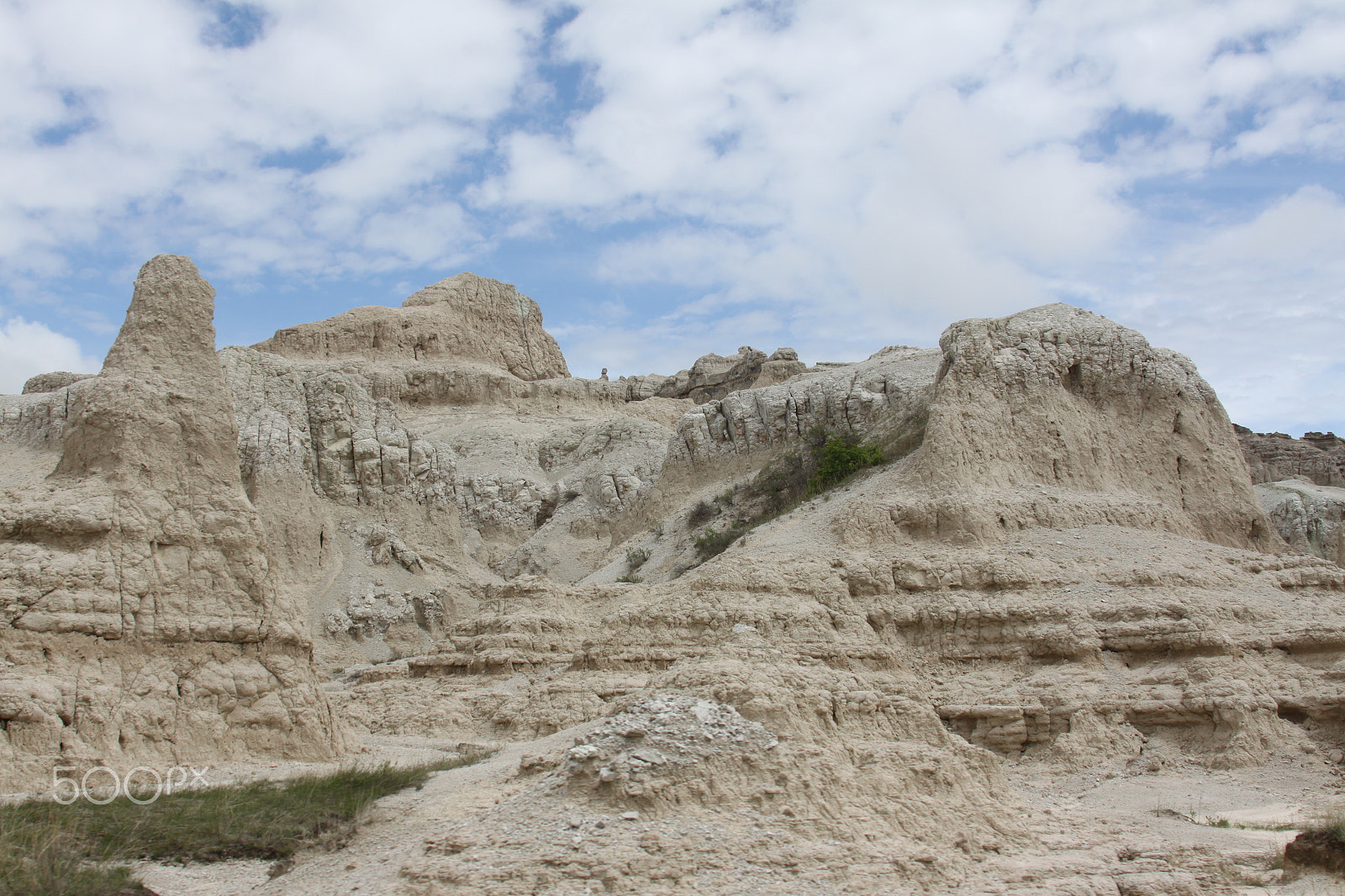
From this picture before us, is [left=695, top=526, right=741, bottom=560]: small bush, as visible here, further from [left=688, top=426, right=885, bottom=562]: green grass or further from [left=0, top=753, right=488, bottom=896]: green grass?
[left=0, top=753, right=488, bottom=896]: green grass

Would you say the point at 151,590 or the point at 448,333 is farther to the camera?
the point at 448,333

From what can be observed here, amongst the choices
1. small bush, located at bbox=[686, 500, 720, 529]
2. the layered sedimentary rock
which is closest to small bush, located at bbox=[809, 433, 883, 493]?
small bush, located at bbox=[686, 500, 720, 529]

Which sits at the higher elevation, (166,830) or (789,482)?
(789,482)

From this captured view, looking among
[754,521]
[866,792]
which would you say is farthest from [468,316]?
[866,792]

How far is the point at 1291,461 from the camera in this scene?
56938 mm

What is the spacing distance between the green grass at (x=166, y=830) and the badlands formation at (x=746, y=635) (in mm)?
424

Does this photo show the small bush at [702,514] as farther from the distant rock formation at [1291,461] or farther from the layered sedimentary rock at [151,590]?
the distant rock formation at [1291,461]

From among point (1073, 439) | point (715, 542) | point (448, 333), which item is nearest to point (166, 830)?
point (1073, 439)

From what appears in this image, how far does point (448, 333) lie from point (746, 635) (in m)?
51.7

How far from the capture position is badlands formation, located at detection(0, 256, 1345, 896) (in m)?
10.2

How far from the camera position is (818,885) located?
9.19 meters

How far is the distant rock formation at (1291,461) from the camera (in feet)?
181

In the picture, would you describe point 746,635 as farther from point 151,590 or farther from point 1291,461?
point 1291,461

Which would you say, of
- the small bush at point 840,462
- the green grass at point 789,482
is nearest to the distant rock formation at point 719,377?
the green grass at point 789,482
